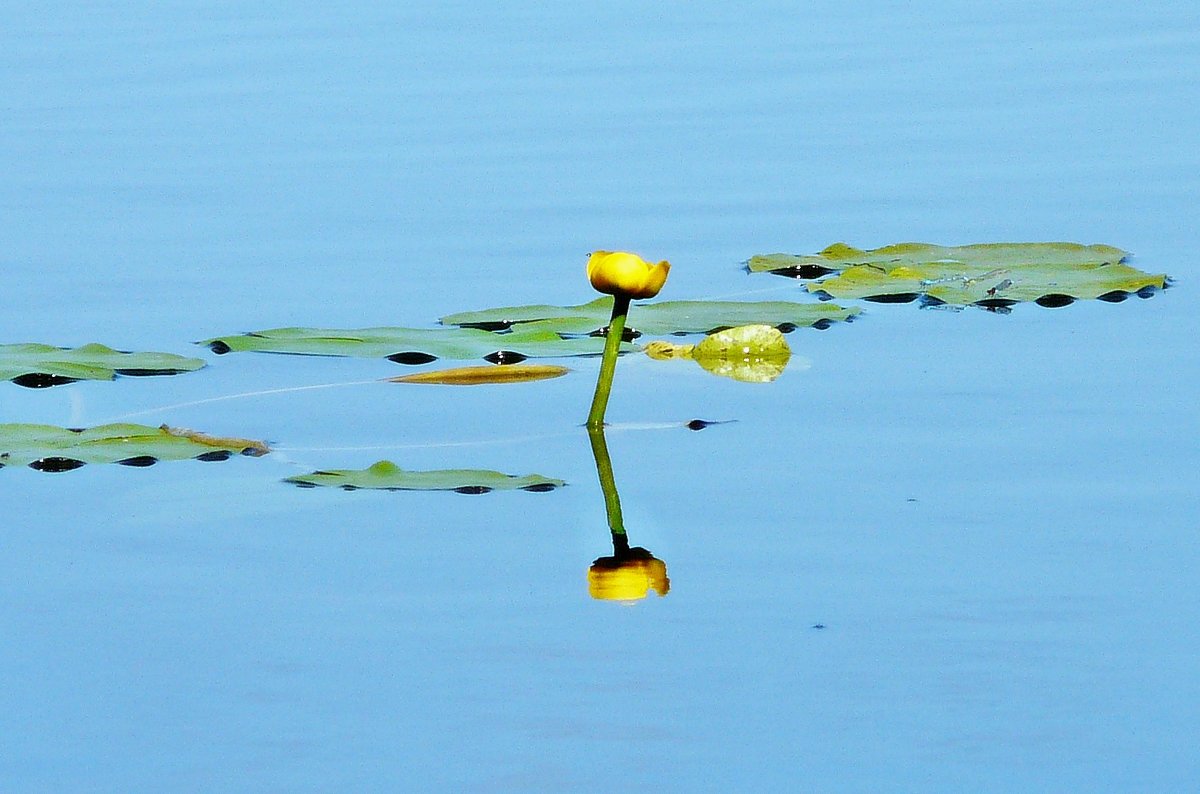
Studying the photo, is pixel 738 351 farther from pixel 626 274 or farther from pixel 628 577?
pixel 628 577

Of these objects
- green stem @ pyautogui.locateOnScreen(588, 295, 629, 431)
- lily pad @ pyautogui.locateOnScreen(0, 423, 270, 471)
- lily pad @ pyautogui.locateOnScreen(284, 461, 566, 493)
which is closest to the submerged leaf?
green stem @ pyautogui.locateOnScreen(588, 295, 629, 431)

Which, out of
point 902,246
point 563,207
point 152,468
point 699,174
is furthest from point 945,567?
point 699,174

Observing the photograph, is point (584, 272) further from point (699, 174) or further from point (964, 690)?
point (964, 690)

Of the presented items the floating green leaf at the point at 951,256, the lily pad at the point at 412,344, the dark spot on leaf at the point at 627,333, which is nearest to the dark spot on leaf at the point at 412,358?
the lily pad at the point at 412,344

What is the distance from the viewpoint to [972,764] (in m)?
2.60

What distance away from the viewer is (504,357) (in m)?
4.95

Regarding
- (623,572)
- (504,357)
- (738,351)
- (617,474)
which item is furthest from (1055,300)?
(623,572)

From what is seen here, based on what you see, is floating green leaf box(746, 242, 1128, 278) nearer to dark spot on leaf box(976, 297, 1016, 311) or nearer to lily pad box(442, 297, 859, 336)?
dark spot on leaf box(976, 297, 1016, 311)

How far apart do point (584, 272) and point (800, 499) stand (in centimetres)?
221

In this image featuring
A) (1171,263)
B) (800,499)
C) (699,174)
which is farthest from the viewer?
(699,174)

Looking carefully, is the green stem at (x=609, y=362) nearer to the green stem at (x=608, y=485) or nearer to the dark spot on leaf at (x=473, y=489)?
the green stem at (x=608, y=485)

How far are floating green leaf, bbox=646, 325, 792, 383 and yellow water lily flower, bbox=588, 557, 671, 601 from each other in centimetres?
146

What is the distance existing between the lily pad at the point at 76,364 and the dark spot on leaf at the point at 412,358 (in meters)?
0.49

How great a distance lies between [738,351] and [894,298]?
2.50ft
